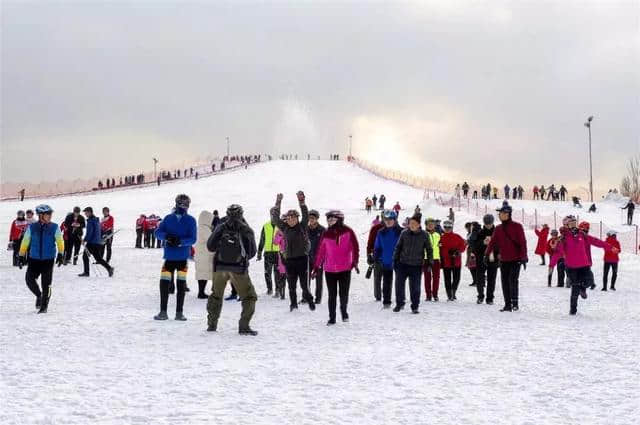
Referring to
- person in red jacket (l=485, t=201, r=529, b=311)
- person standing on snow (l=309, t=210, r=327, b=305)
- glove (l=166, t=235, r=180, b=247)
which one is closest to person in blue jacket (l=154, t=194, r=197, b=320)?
glove (l=166, t=235, r=180, b=247)

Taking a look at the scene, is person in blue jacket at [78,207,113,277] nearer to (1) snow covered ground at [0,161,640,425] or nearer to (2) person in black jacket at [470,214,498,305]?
(1) snow covered ground at [0,161,640,425]

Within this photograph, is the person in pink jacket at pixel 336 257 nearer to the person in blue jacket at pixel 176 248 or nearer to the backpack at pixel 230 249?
the backpack at pixel 230 249

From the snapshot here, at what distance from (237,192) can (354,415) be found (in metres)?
56.2

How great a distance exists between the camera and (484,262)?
1413 centimetres

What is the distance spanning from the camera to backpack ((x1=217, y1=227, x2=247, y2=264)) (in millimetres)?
9516

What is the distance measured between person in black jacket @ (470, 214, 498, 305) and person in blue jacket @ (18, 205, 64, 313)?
7.43 meters

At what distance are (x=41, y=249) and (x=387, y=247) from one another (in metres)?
5.79

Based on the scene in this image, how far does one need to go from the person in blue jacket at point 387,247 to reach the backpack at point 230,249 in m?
4.10

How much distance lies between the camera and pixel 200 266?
13820mm

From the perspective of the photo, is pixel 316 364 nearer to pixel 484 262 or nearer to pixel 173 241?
pixel 173 241

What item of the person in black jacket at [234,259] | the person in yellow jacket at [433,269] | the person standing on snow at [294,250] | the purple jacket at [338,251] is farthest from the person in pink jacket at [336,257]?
the person in yellow jacket at [433,269]

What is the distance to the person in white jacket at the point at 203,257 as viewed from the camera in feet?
45.3

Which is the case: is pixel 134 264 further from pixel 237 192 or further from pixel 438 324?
pixel 237 192

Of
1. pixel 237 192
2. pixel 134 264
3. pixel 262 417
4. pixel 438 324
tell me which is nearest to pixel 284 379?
pixel 262 417
